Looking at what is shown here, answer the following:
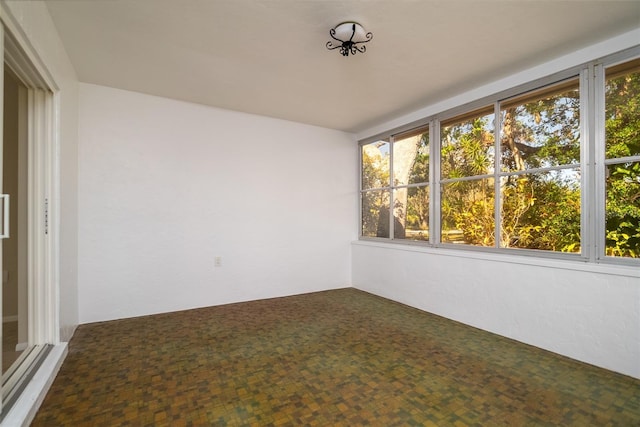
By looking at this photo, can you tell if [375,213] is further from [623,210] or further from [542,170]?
[623,210]

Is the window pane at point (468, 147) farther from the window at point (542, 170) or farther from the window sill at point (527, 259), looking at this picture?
the window sill at point (527, 259)

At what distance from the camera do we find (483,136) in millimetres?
3629

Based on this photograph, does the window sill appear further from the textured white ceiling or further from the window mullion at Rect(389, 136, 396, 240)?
the textured white ceiling

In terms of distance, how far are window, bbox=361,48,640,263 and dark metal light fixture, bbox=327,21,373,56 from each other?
173 cm

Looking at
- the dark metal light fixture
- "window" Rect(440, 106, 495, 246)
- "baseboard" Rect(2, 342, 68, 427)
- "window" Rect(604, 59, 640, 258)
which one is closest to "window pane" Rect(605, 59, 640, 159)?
"window" Rect(604, 59, 640, 258)

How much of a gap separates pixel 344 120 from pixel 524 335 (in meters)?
3.50

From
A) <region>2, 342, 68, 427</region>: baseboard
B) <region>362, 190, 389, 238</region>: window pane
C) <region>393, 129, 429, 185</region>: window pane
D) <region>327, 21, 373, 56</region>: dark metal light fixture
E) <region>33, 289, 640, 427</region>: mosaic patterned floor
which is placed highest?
<region>327, 21, 373, 56</region>: dark metal light fixture

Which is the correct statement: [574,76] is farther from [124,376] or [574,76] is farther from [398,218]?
[124,376]

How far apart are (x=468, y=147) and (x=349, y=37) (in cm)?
207

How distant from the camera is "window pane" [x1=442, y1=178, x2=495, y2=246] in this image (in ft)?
11.6

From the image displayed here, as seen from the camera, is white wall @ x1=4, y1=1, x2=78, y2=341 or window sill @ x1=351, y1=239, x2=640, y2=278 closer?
white wall @ x1=4, y1=1, x2=78, y2=341

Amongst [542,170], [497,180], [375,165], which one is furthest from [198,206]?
[542,170]

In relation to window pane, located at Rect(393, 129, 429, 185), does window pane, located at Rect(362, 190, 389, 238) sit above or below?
below

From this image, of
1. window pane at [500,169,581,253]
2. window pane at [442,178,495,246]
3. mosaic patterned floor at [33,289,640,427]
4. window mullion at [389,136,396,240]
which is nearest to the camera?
mosaic patterned floor at [33,289,640,427]
